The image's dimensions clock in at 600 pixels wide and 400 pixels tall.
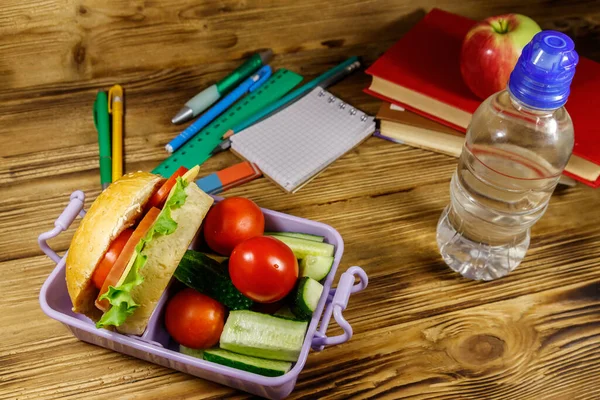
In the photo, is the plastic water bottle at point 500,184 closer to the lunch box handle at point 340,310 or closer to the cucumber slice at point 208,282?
the lunch box handle at point 340,310

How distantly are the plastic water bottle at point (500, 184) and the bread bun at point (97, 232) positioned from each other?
49 centimetres

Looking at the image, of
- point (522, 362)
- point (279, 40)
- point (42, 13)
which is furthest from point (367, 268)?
point (42, 13)

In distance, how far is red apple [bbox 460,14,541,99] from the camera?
38.4 inches

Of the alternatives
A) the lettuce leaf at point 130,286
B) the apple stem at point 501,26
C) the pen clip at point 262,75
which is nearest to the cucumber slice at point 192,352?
the lettuce leaf at point 130,286

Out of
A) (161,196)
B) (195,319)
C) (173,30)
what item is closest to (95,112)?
(173,30)

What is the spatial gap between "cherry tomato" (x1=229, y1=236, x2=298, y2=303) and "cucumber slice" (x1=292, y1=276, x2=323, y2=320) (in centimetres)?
2

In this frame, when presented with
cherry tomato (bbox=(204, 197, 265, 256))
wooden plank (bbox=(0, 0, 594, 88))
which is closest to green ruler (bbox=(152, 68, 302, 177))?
wooden plank (bbox=(0, 0, 594, 88))

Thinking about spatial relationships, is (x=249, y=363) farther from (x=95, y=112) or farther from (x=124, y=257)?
(x=95, y=112)

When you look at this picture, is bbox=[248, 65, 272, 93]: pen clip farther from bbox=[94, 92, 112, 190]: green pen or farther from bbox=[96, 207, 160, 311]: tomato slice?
bbox=[96, 207, 160, 311]: tomato slice

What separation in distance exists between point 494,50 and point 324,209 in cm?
39

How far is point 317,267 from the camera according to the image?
81cm

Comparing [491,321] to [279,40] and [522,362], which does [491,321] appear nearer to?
[522,362]

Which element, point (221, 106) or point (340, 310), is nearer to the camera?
point (340, 310)

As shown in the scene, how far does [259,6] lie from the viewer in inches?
47.3
